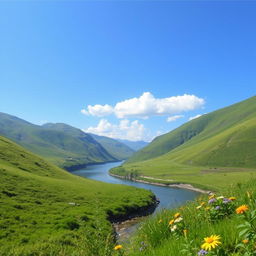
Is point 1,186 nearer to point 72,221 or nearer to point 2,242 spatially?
point 72,221

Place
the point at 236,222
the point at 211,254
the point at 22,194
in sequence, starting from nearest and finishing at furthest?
1. the point at 211,254
2. the point at 236,222
3. the point at 22,194

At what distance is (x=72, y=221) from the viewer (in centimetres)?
4578

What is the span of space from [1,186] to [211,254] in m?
63.3

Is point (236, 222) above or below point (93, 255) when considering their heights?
above

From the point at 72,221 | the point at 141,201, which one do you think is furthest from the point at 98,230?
the point at 141,201

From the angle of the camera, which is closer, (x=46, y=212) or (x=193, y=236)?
(x=193, y=236)

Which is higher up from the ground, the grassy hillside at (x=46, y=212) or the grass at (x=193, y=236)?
the grass at (x=193, y=236)

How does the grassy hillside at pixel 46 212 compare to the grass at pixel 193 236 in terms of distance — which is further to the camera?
the grassy hillside at pixel 46 212

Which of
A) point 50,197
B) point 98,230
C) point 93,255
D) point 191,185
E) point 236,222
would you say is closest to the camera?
point 236,222

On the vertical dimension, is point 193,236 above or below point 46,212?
above

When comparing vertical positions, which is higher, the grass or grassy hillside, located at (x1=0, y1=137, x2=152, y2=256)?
the grass

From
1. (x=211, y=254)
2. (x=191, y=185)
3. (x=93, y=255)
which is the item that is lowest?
(x=191, y=185)

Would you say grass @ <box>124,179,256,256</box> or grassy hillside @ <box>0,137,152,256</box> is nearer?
grass @ <box>124,179,256,256</box>

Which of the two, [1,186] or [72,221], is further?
[1,186]
